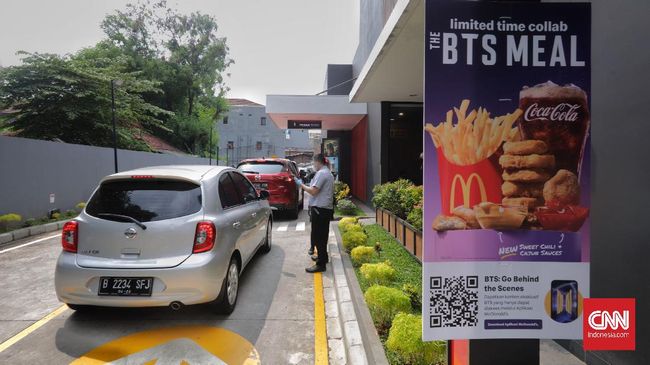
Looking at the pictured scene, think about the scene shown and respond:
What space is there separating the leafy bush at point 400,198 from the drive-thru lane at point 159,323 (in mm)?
2553

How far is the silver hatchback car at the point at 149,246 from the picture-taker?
3660 millimetres

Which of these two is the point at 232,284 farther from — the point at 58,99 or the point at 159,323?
the point at 58,99

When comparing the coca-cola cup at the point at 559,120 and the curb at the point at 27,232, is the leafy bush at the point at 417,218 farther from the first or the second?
the curb at the point at 27,232

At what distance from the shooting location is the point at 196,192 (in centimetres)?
406

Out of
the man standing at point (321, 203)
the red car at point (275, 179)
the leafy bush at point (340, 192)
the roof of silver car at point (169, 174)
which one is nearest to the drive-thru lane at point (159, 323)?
the man standing at point (321, 203)

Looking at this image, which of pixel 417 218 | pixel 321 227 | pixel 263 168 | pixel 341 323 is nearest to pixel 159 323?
pixel 341 323

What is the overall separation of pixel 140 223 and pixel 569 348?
3947mm

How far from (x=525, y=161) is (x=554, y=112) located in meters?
0.27

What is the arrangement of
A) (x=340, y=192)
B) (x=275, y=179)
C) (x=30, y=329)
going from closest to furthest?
(x=30, y=329)
(x=275, y=179)
(x=340, y=192)

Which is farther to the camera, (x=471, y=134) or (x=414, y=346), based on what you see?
(x=414, y=346)

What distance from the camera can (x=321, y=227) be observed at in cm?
568

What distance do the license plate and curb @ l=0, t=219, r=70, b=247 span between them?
6.05 meters

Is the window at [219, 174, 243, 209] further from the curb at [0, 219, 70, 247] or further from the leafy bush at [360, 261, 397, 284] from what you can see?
the curb at [0, 219, 70, 247]

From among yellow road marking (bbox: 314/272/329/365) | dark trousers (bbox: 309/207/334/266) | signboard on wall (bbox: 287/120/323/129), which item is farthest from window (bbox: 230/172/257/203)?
signboard on wall (bbox: 287/120/323/129)
